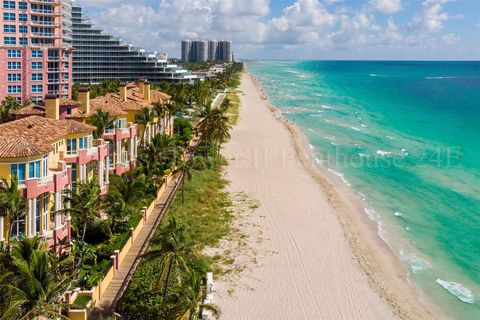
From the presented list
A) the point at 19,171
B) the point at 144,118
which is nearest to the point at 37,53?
the point at 144,118

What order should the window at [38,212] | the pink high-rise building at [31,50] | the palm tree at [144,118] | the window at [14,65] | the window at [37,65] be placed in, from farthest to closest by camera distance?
the window at [37,65] → the window at [14,65] → the pink high-rise building at [31,50] → the palm tree at [144,118] → the window at [38,212]

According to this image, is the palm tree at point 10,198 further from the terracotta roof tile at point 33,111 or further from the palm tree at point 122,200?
the terracotta roof tile at point 33,111

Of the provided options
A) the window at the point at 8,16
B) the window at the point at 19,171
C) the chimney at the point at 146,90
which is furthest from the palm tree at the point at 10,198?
the window at the point at 8,16

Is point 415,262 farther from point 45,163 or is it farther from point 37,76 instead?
point 37,76

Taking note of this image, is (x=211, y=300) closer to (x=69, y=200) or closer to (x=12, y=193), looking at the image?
(x=69, y=200)

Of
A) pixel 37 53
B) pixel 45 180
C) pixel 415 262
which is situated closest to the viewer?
pixel 45 180
